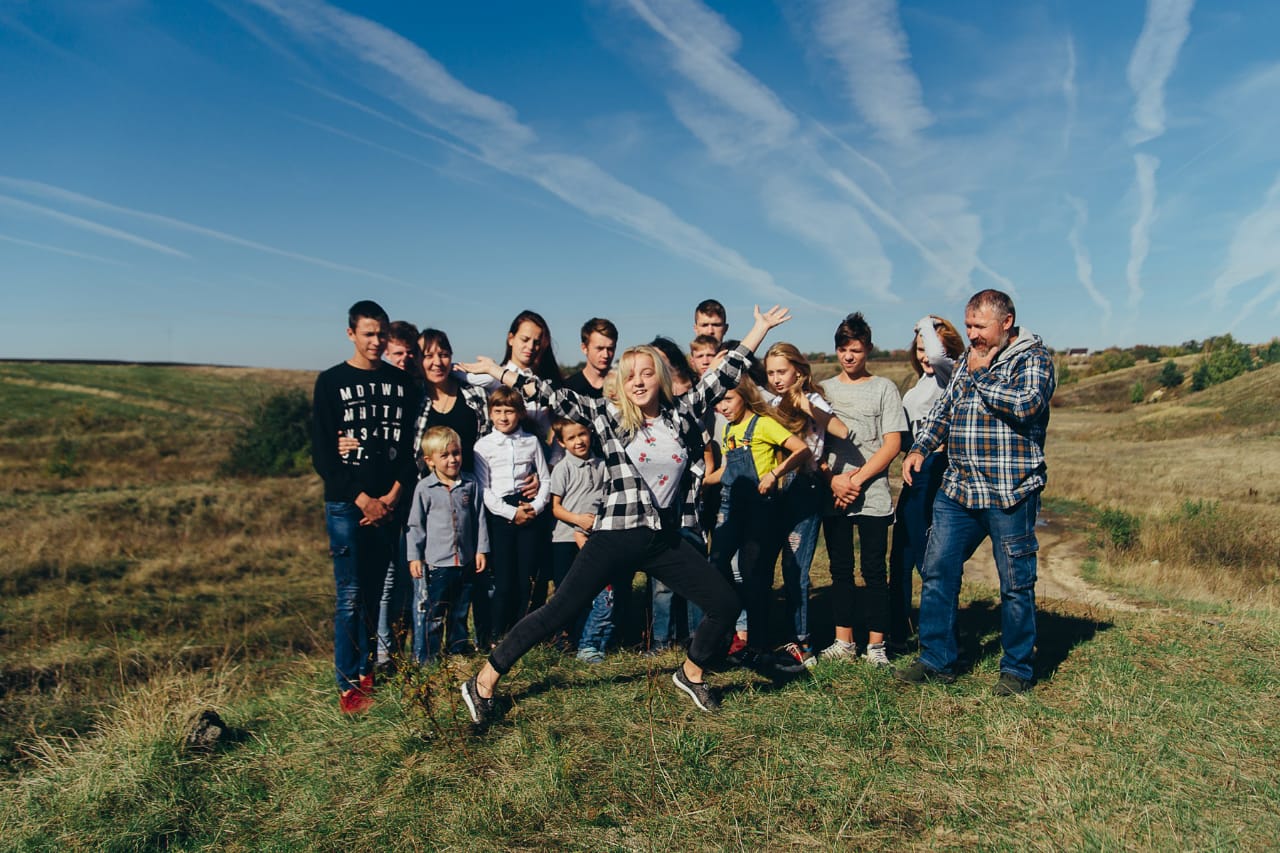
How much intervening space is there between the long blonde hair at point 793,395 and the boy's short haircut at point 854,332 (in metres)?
0.34

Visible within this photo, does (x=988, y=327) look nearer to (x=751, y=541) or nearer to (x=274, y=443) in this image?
(x=751, y=541)

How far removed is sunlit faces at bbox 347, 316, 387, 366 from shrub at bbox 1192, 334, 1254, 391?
1456 inches

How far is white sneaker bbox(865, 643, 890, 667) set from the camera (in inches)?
179

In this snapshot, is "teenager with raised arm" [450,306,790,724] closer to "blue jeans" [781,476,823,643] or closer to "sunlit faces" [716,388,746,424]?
"sunlit faces" [716,388,746,424]

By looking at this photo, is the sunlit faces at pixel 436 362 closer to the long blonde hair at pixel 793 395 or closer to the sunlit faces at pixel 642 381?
the sunlit faces at pixel 642 381

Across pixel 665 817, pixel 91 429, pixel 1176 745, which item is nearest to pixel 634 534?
pixel 665 817

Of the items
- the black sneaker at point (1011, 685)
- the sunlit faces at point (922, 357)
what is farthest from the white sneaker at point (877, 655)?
the sunlit faces at point (922, 357)

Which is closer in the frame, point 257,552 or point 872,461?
point 872,461

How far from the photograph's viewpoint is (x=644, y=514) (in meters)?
3.66

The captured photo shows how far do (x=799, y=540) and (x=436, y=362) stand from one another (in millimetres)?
2797

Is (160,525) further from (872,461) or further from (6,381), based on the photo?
(6,381)

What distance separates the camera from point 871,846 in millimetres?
2770

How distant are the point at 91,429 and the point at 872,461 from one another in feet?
146

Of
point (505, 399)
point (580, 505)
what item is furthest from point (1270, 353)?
point (505, 399)
